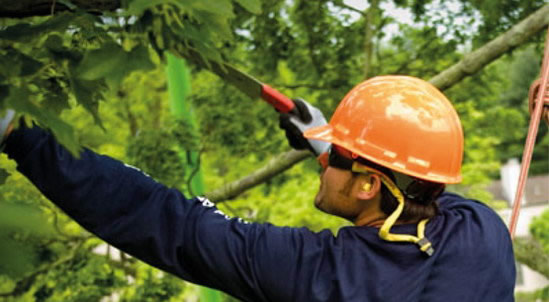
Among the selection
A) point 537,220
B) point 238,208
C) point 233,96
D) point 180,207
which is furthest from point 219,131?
point 537,220

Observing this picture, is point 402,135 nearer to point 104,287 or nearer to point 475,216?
point 475,216

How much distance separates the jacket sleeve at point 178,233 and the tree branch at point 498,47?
3.12 meters

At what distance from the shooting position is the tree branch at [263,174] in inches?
219

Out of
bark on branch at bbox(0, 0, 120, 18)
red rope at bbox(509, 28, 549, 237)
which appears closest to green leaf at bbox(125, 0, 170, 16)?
bark on branch at bbox(0, 0, 120, 18)

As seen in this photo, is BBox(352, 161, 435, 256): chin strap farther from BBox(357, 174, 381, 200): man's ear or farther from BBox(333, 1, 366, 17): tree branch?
BBox(333, 1, 366, 17): tree branch

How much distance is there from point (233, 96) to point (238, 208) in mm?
2292

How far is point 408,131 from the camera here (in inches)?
98.5

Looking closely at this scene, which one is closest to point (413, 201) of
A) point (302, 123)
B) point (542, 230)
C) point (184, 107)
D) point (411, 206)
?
point (411, 206)

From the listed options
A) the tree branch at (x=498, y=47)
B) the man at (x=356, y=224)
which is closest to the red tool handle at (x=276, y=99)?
the man at (x=356, y=224)

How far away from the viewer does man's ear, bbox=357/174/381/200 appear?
2.55 meters

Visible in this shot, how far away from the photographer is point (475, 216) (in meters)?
2.63

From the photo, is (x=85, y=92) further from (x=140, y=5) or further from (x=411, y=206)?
(x=411, y=206)

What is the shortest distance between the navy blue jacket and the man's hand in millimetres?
1102

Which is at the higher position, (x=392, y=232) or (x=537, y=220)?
(x=392, y=232)
